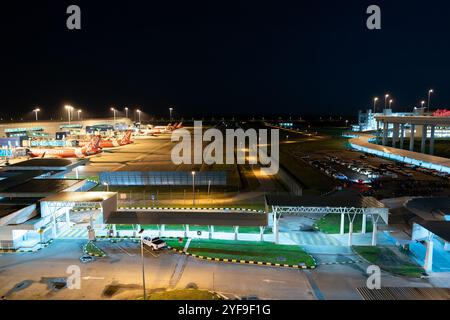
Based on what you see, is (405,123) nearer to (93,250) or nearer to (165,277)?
(165,277)

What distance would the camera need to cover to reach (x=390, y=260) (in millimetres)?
26609

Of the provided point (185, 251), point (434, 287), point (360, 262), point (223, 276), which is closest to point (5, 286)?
point (185, 251)

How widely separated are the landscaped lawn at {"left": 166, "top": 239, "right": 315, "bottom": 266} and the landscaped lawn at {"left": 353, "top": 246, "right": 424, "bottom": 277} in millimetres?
4772

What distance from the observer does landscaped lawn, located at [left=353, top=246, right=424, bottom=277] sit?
2469 centimetres

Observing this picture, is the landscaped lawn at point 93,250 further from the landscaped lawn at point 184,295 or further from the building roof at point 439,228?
the building roof at point 439,228

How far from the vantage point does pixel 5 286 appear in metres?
22.5

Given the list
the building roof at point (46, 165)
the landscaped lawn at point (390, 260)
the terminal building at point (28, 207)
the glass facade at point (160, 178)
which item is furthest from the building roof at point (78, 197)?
the landscaped lawn at point (390, 260)

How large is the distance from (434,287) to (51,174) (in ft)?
146

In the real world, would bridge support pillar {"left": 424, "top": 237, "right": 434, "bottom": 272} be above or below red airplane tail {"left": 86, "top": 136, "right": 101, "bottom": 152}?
below

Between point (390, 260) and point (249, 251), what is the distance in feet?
36.0

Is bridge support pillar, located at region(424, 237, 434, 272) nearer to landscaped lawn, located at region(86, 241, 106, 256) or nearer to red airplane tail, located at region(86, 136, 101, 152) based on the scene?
landscaped lawn, located at region(86, 241, 106, 256)

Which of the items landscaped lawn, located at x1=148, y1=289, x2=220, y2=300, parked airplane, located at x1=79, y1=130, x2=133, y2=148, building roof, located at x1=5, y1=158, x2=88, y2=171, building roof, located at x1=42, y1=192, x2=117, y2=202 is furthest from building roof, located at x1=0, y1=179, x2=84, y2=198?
parked airplane, located at x1=79, y1=130, x2=133, y2=148

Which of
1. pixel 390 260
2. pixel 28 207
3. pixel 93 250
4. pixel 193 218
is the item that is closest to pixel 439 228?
pixel 390 260

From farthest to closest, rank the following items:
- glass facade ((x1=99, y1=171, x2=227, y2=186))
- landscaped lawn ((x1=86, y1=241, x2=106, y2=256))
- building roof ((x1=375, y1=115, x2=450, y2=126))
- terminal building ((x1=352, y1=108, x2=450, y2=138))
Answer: terminal building ((x1=352, y1=108, x2=450, y2=138)) < building roof ((x1=375, y1=115, x2=450, y2=126)) < glass facade ((x1=99, y1=171, x2=227, y2=186)) < landscaped lawn ((x1=86, y1=241, x2=106, y2=256))
